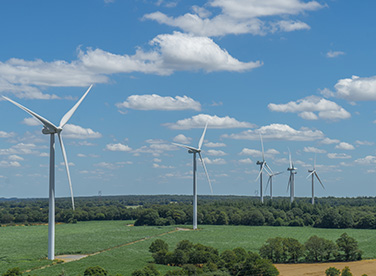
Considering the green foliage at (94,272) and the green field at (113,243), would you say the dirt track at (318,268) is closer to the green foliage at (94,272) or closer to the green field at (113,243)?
the green field at (113,243)

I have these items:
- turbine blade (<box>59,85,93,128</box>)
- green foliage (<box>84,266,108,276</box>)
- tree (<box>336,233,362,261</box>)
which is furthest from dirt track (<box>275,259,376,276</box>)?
turbine blade (<box>59,85,93,128</box>)

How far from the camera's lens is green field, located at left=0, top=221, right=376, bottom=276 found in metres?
85.9

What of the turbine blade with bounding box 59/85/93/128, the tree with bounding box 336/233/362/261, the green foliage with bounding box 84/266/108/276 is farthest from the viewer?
the tree with bounding box 336/233/362/261

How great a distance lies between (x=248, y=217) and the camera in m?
190

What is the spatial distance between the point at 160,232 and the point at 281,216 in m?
55.9

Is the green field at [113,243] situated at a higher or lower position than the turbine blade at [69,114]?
lower

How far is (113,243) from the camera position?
4983 inches

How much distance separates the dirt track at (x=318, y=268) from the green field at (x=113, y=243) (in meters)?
12.4

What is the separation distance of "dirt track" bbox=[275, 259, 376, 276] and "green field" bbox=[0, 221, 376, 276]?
12.4 m

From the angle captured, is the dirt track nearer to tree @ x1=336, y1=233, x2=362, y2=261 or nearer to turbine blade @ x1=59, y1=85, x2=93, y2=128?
tree @ x1=336, y1=233, x2=362, y2=261

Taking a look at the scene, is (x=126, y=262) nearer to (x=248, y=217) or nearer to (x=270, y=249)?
(x=270, y=249)

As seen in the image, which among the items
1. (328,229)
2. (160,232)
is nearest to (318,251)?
(160,232)

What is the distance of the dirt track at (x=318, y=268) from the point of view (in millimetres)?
86375

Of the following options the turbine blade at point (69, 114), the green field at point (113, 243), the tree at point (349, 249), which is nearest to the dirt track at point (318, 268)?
the tree at point (349, 249)
